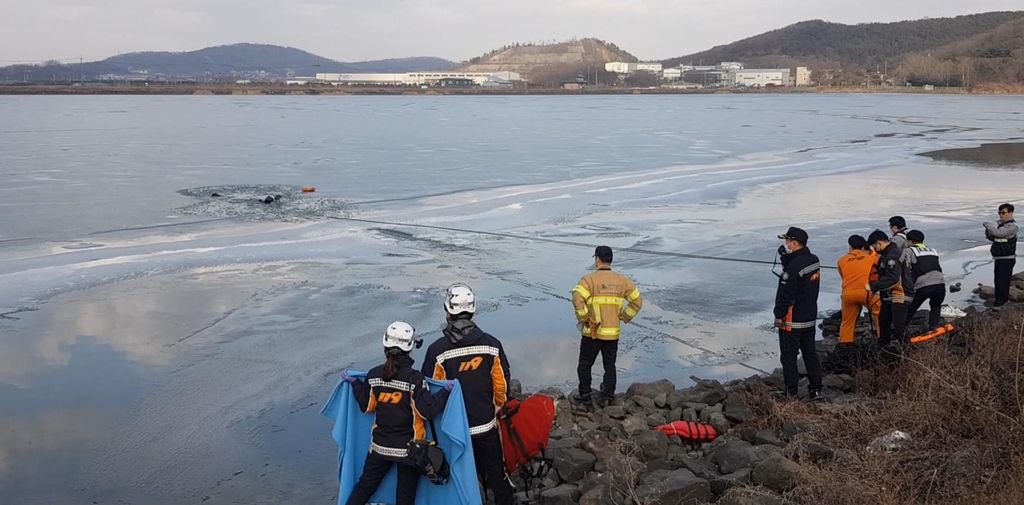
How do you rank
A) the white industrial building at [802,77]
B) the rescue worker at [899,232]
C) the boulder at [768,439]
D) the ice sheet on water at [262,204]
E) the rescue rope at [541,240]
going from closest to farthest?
the boulder at [768,439]
the rescue worker at [899,232]
the rescue rope at [541,240]
the ice sheet on water at [262,204]
the white industrial building at [802,77]

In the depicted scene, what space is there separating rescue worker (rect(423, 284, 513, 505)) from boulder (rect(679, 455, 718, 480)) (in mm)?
1494

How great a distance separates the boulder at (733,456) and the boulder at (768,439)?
186 mm

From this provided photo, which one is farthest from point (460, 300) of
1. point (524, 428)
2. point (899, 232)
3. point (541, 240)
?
point (541, 240)

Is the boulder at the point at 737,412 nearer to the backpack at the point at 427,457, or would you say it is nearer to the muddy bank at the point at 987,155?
the backpack at the point at 427,457

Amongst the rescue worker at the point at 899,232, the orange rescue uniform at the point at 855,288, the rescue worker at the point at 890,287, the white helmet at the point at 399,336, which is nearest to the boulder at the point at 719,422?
the rescue worker at the point at 890,287

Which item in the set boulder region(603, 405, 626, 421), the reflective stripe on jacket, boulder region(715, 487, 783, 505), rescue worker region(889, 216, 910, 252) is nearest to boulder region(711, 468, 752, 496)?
boulder region(715, 487, 783, 505)

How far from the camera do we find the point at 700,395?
807 centimetres

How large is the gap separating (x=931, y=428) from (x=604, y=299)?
2.69 meters

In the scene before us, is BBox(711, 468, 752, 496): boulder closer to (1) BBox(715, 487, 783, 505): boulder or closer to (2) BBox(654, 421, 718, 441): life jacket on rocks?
(1) BBox(715, 487, 783, 505): boulder

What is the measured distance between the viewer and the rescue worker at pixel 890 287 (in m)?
8.98

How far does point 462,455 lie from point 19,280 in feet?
34.2

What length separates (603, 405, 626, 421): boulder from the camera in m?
7.71

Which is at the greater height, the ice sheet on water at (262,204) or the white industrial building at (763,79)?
the white industrial building at (763,79)

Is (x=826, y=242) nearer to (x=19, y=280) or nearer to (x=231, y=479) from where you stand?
(x=231, y=479)
